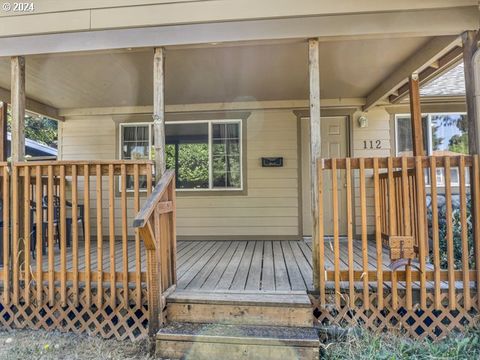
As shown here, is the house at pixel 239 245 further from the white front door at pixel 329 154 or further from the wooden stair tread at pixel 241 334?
the white front door at pixel 329 154

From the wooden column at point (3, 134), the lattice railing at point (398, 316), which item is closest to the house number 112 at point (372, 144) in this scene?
the lattice railing at point (398, 316)

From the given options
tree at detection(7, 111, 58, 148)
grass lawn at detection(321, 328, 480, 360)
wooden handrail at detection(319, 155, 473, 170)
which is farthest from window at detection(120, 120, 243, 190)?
tree at detection(7, 111, 58, 148)

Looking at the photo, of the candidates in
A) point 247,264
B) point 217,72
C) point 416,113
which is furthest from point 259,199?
point 416,113

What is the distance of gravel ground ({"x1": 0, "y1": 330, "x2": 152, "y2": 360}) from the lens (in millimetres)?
2477

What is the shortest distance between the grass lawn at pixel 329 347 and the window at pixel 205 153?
3.09 m

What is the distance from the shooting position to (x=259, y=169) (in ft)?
17.6

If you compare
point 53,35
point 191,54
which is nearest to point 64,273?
point 53,35

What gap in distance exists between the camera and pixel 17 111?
310cm

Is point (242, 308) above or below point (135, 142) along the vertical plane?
below

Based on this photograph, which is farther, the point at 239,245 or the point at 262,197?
the point at 262,197

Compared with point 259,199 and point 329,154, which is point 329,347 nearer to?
point 259,199

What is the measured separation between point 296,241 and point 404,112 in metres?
2.79

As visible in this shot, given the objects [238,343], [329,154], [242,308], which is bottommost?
[238,343]

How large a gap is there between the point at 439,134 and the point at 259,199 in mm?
3175
